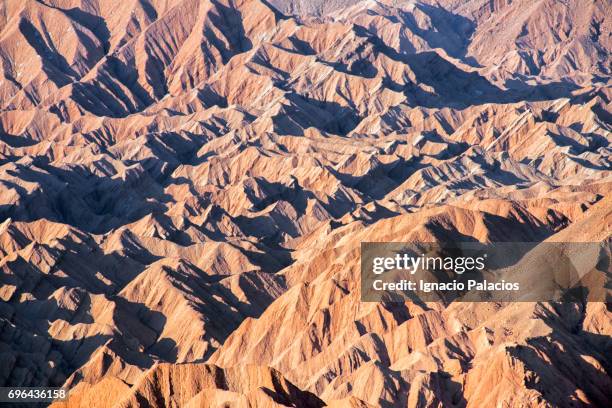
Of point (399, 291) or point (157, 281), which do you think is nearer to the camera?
point (399, 291)

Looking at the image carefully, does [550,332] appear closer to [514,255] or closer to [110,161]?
[514,255]

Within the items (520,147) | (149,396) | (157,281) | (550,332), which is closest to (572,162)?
(520,147)

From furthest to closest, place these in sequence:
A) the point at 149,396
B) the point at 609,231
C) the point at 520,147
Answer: the point at 520,147 < the point at 609,231 < the point at 149,396

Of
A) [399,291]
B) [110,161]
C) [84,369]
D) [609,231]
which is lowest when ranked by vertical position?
[110,161]

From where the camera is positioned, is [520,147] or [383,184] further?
[520,147]

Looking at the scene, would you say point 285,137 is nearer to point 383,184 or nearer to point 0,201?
point 383,184

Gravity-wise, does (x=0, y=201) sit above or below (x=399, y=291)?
below

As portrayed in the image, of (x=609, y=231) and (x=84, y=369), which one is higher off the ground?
(x=609, y=231)

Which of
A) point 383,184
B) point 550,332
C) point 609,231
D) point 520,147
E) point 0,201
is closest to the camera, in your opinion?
point 550,332

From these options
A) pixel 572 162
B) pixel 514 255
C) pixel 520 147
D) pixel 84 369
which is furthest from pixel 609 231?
pixel 520 147
